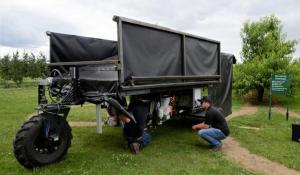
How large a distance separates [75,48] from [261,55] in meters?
14.9

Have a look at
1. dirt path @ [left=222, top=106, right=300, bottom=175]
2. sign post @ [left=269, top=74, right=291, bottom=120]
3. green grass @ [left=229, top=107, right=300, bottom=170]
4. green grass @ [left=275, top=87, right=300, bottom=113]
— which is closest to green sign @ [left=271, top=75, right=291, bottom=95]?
sign post @ [left=269, top=74, right=291, bottom=120]

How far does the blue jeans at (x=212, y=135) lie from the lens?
25.1 feet

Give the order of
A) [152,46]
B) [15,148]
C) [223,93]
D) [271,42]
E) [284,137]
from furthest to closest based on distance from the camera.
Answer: [271,42]
[223,93]
[284,137]
[152,46]
[15,148]

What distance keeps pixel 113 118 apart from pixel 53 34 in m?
2.72

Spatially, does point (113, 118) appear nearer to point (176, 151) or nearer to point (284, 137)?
point (176, 151)

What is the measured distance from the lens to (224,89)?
35.8 feet

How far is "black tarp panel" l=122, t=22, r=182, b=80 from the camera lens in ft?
19.1

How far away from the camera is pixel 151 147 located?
7.68 metres

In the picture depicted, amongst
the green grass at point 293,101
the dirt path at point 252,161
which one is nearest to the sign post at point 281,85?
the dirt path at point 252,161

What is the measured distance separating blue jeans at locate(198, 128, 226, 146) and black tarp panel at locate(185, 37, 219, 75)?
1482 millimetres

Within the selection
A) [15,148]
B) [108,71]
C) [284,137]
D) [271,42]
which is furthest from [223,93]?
[271,42]

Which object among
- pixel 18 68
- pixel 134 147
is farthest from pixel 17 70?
pixel 134 147

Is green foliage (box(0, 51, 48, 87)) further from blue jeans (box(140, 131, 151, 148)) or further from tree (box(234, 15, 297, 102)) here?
blue jeans (box(140, 131, 151, 148))

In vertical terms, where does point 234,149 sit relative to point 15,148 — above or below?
below
